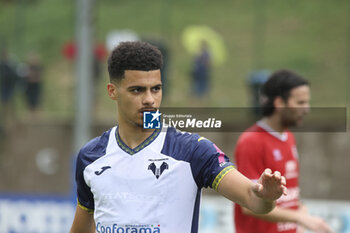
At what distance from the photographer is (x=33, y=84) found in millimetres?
15273

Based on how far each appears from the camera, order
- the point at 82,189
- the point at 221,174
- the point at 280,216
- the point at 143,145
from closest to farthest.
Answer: the point at 221,174, the point at 143,145, the point at 82,189, the point at 280,216

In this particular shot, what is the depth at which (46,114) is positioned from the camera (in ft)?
50.8

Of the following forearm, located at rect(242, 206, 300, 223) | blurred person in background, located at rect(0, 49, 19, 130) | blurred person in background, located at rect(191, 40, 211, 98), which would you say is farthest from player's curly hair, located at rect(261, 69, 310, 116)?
blurred person in background, located at rect(0, 49, 19, 130)

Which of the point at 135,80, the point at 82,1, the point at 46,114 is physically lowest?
Answer: the point at 46,114

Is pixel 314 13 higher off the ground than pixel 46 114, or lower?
higher

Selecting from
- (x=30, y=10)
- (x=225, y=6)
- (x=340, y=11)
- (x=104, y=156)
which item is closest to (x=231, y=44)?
(x=225, y=6)

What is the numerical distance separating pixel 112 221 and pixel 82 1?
7.66 meters

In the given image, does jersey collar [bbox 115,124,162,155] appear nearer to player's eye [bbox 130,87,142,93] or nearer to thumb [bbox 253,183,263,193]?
player's eye [bbox 130,87,142,93]

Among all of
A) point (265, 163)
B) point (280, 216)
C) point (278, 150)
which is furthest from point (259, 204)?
point (278, 150)

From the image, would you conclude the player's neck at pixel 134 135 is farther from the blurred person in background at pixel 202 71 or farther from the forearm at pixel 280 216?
the blurred person in background at pixel 202 71

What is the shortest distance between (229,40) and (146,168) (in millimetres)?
13689

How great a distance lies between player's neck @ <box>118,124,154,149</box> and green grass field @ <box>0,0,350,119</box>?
34.1 ft

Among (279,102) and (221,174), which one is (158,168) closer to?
(221,174)

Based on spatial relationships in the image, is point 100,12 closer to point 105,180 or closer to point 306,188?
point 306,188
